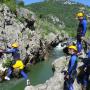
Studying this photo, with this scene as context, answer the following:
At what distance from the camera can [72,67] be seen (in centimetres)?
1958

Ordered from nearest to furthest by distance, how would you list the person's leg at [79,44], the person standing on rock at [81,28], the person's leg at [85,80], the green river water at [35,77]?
the person's leg at [85,80], the person standing on rock at [81,28], the person's leg at [79,44], the green river water at [35,77]

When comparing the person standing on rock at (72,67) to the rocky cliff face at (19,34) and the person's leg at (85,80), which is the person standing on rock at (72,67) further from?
the rocky cliff face at (19,34)

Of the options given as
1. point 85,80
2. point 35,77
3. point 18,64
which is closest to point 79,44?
point 85,80

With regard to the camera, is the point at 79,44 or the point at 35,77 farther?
the point at 35,77

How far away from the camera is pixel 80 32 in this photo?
2392 cm

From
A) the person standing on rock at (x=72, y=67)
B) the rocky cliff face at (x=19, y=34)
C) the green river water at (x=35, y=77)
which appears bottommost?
the green river water at (x=35, y=77)

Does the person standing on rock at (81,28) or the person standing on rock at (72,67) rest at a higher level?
the person standing on rock at (81,28)

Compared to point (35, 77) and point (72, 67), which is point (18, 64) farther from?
point (35, 77)

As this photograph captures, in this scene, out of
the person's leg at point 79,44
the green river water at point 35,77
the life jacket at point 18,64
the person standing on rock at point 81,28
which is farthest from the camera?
the green river water at point 35,77

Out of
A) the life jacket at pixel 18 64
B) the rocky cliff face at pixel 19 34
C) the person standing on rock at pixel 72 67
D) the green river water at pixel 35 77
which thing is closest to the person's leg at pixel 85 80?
the person standing on rock at pixel 72 67

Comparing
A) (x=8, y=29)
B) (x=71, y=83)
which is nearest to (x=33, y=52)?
(x=8, y=29)

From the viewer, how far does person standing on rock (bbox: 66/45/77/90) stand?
19.3 meters

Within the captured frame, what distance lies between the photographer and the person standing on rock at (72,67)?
19.3 meters

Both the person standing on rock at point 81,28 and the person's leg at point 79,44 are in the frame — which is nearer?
the person standing on rock at point 81,28
